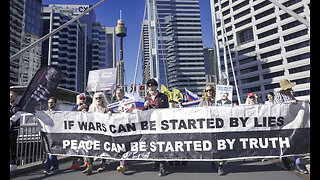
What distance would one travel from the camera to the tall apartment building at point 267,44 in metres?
53.9

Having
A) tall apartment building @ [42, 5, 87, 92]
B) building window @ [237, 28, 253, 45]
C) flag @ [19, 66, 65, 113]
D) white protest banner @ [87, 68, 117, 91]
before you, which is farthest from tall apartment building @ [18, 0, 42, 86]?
flag @ [19, 66, 65, 113]

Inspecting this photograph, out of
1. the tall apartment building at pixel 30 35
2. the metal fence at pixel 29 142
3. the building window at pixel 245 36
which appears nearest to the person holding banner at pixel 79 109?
the metal fence at pixel 29 142

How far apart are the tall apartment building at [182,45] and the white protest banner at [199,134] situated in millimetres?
120175

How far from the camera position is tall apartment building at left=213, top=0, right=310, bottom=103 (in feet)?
177

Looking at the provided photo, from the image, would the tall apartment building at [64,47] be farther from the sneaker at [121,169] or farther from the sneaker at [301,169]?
the sneaker at [301,169]

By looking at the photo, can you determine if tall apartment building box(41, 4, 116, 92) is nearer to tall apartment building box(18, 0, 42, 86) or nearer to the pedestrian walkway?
tall apartment building box(18, 0, 42, 86)

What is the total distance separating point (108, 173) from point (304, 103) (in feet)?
14.9

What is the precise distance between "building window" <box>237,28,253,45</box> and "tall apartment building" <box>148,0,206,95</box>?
194 feet

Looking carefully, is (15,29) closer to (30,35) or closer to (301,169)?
(30,35)

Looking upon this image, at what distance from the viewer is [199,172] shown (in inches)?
168

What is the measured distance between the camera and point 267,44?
6400 centimetres

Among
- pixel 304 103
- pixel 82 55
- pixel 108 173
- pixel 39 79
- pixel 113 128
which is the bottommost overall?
pixel 108 173

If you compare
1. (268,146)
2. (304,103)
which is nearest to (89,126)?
(268,146)

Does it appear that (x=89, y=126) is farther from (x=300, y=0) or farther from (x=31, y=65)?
(x=31, y=65)
